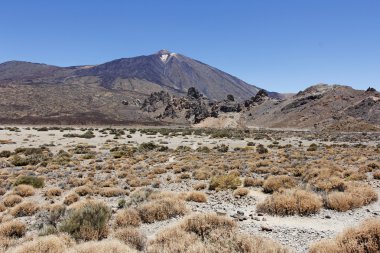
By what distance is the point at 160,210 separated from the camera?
9.10 m

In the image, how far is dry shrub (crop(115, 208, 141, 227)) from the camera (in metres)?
8.56

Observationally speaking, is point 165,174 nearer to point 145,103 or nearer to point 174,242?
point 174,242

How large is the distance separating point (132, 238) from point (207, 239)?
1681 mm

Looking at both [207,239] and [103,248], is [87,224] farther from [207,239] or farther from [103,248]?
[207,239]

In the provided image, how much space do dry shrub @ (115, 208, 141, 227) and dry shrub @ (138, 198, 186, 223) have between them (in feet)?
0.70

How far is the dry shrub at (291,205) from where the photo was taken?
8961 mm

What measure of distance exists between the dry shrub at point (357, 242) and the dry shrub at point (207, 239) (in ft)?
2.51

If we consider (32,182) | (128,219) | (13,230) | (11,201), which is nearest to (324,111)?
(32,182)

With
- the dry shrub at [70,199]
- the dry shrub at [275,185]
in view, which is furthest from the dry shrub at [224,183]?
the dry shrub at [70,199]

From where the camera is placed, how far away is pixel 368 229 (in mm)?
5633

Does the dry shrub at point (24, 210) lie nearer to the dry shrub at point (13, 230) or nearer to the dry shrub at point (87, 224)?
the dry shrub at point (13, 230)

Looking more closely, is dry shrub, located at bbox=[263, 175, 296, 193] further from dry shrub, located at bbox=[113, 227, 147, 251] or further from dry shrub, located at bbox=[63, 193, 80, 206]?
dry shrub, located at bbox=[63, 193, 80, 206]

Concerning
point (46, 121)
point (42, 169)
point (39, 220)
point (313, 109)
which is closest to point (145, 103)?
point (46, 121)

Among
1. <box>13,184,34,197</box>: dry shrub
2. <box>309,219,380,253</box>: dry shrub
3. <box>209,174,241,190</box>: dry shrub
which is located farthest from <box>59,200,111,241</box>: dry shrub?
<box>13,184,34,197</box>: dry shrub
